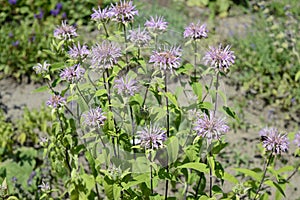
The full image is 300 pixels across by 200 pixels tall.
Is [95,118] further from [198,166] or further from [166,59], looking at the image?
[198,166]

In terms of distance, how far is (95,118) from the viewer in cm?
221

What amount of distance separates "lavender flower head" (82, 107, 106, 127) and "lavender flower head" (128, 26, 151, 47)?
0.38 m

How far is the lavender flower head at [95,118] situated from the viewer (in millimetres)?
2205

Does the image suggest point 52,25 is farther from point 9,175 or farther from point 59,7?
point 9,175

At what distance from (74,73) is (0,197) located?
2.49 ft

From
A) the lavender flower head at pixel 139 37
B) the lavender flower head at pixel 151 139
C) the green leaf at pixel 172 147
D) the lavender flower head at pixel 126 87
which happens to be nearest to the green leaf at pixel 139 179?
the green leaf at pixel 172 147

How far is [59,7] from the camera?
5320mm

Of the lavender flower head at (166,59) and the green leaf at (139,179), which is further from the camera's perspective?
the green leaf at (139,179)

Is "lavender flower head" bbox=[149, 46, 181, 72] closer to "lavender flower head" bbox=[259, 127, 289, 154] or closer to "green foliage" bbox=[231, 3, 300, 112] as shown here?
"lavender flower head" bbox=[259, 127, 289, 154]

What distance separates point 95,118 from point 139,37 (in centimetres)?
44

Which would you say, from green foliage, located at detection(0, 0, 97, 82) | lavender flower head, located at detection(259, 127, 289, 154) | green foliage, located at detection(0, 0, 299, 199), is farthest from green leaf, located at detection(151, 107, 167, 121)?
green foliage, located at detection(0, 0, 97, 82)

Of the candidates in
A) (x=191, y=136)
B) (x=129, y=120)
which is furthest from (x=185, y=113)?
(x=129, y=120)

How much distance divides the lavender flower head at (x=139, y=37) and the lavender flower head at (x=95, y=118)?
0.38 meters

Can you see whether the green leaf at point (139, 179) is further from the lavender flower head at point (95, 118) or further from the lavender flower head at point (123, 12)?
the lavender flower head at point (123, 12)
